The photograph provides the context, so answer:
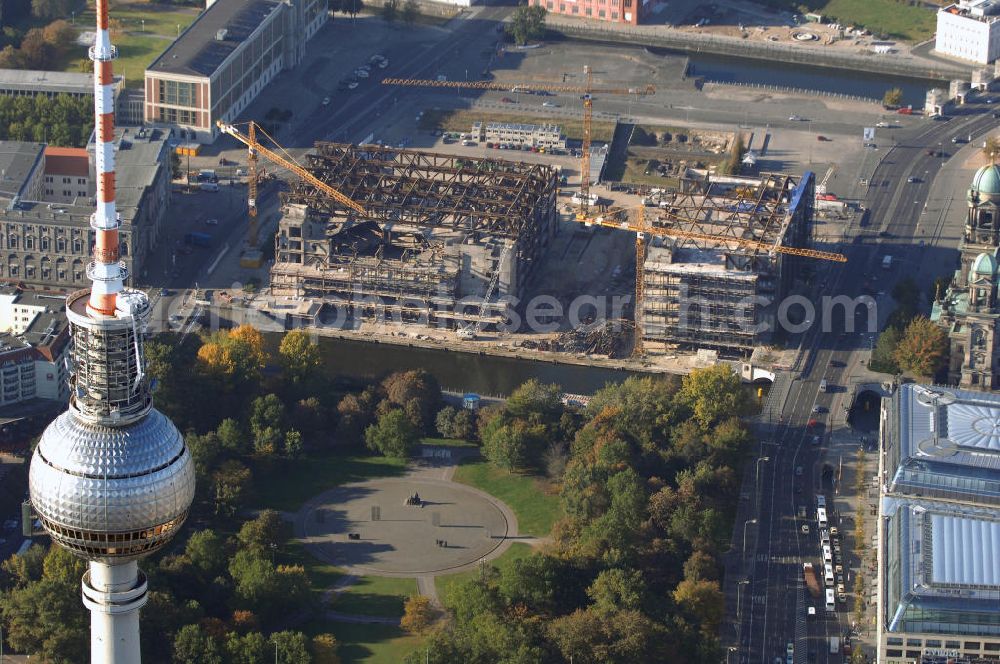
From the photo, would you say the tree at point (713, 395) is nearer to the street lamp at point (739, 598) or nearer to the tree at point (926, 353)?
the tree at point (926, 353)

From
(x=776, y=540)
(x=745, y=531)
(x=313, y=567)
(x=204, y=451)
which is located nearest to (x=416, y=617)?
(x=313, y=567)

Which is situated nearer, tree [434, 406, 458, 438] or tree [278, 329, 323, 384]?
tree [434, 406, 458, 438]

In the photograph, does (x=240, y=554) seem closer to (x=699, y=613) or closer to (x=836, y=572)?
(x=699, y=613)

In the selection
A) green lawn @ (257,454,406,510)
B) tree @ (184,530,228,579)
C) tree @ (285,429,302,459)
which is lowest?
tree @ (184,530,228,579)

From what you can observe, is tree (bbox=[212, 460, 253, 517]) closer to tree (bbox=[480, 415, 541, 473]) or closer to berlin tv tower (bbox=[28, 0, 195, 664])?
tree (bbox=[480, 415, 541, 473])

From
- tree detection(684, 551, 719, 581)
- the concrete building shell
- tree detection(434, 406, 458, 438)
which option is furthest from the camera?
tree detection(434, 406, 458, 438)

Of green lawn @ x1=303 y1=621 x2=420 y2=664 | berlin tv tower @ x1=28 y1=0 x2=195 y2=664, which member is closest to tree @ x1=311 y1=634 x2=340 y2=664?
green lawn @ x1=303 y1=621 x2=420 y2=664

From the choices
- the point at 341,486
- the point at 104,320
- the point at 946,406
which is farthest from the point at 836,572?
the point at 104,320
